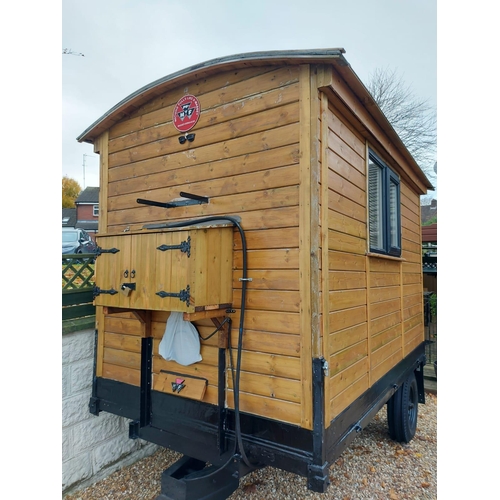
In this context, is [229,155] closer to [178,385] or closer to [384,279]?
[178,385]

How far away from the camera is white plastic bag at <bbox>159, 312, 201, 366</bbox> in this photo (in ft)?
8.23

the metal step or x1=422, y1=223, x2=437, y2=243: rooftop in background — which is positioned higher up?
x1=422, y1=223, x2=437, y2=243: rooftop in background

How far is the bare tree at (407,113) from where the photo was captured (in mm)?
9547

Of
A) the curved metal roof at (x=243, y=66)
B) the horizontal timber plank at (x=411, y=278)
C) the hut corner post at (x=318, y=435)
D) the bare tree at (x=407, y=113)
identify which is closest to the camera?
Result: the hut corner post at (x=318, y=435)

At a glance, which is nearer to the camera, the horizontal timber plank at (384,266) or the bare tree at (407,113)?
the horizontal timber plank at (384,266)

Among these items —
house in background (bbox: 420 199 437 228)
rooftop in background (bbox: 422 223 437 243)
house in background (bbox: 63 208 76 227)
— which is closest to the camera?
house in background (bbox: 63 208 76 227)

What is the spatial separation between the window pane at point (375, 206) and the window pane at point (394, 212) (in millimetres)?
417

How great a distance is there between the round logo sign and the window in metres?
1.54

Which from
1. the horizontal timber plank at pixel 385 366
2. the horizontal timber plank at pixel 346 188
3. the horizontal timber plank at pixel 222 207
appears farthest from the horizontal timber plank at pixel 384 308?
the horizontal timber plank at pixel 222 207

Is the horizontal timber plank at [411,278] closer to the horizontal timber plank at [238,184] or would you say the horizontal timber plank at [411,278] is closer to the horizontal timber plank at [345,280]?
the horizontal timber plank at [345,280]

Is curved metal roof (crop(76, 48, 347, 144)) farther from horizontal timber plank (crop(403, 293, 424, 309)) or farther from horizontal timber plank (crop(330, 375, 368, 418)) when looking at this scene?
horizontal timber plank (crop(403, 293, 424, 309))

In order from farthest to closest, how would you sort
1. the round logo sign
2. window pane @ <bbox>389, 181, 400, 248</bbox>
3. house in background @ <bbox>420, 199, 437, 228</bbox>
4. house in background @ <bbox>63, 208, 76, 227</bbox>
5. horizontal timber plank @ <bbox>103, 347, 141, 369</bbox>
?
house in background @ <bbox>420, 199, 437, 228</bbox> < house in background @ <bbox>63, 208, 76, 227</bbox> < window pane @ <bbox>389, 181, 400, 248</bbox> < horizontal timber plank @ <bbox>103, 347, 141, 369</bbox> < the round logo sign

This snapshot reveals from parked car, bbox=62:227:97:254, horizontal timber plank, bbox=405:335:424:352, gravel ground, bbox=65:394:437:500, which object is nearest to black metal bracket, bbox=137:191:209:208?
gravel ground, bbox=65:394:437:500
